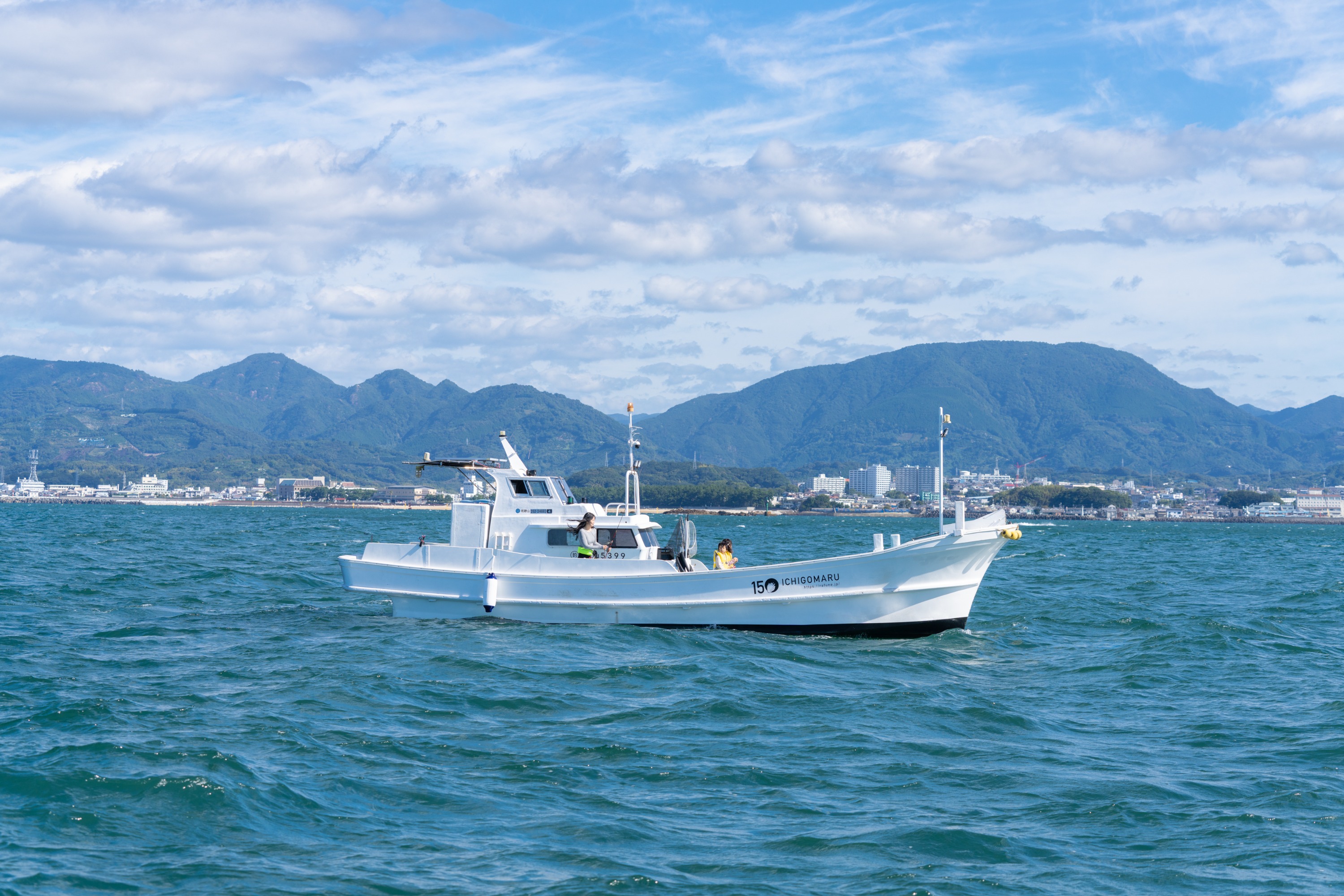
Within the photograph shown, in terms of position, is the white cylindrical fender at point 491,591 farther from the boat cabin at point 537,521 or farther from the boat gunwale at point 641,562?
the boat cabin at point 537,521

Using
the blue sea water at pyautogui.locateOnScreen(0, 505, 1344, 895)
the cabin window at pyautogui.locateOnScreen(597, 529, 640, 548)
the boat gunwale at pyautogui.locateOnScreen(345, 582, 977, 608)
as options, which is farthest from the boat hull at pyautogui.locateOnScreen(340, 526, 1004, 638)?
the cabin window at pyautogui.locateOnScreen(597, 529, 640, 548)

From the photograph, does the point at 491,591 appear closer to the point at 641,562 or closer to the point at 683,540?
the point at 641,562

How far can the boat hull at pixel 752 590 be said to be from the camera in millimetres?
21969

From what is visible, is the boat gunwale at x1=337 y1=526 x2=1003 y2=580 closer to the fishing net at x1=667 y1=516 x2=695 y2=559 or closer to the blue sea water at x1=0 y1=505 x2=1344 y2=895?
the fishing net at x1=667 y1=516 x2=695 y2=559

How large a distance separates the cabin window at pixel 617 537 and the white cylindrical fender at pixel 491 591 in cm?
248

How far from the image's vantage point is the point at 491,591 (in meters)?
24.2

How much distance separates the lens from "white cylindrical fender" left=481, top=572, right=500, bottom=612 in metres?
24.2

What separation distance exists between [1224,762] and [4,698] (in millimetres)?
16669

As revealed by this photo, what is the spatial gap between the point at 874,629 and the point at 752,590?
2.53m

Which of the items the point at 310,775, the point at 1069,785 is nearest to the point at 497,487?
the point at 310,775

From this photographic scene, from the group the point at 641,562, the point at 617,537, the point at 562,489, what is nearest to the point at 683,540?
the point at 641,562

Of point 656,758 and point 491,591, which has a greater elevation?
point 491,591

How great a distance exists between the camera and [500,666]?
1933 centimetres

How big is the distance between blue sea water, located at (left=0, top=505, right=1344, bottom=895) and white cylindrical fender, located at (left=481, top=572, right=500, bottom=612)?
65cm
